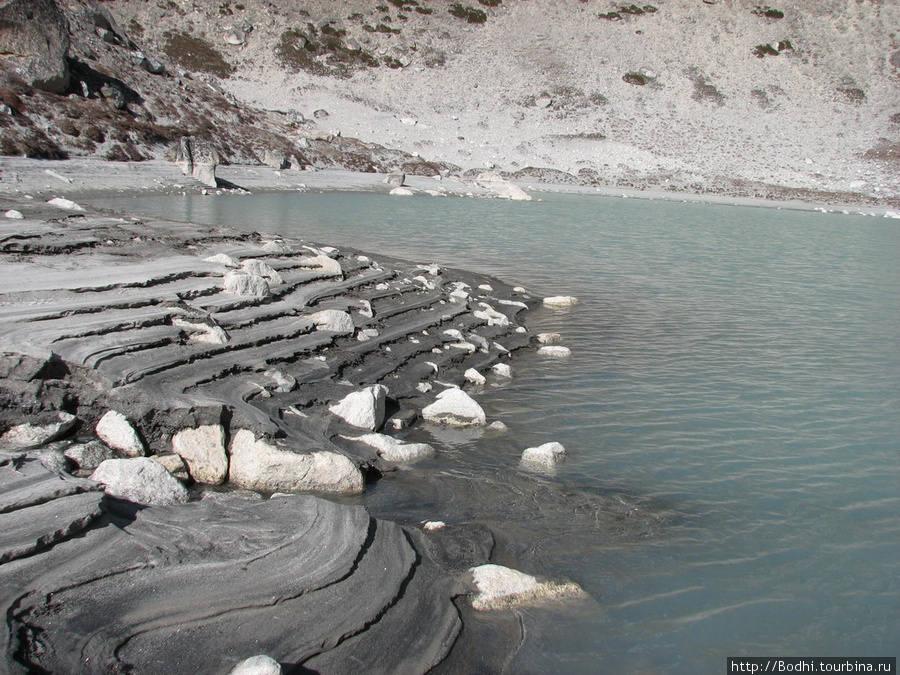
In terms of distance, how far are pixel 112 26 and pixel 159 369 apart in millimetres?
38497

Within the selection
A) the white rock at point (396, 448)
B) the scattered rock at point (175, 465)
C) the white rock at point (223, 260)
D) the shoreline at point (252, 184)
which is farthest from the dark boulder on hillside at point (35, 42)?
the white rock at point (396, 448)

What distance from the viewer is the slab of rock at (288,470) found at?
496cm

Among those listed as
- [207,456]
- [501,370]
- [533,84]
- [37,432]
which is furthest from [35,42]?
[533,84]

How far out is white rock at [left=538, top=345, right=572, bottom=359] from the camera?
29.7 feet

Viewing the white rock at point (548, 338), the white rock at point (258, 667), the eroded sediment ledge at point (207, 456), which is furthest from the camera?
the white rock at point (548, 338)

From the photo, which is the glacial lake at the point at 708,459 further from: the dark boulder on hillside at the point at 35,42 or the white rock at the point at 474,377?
the dark boulder on hillside at the point at 35,42

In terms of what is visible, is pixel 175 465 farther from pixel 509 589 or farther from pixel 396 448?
pixel 509 589

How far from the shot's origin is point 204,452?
505 cm

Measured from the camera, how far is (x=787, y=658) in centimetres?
369

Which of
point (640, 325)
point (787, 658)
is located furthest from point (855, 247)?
point (787, 658)

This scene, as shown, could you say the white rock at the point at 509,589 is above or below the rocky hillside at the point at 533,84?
below

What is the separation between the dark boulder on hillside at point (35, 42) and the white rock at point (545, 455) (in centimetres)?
2922

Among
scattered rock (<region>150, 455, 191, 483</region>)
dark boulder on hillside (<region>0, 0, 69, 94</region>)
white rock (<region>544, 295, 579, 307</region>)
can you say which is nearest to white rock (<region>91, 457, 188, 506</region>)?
scattered rock (<region>150, 455, 191, 483</region>)

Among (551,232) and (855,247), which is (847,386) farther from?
(855,247)
